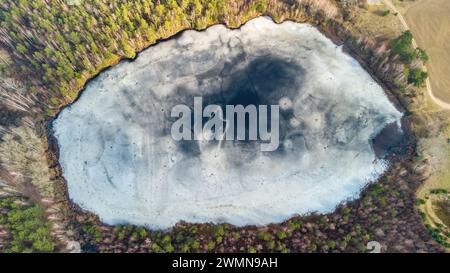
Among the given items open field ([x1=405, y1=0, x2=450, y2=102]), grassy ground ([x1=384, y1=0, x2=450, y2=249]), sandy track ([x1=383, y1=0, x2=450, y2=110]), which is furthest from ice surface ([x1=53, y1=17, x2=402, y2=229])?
open field ([x1=405, y1=0, x2=450, y2=102])

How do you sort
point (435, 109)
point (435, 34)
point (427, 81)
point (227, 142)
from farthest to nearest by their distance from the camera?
1. point (435, 34)
2. point (427, 81)
3. point (435, 109)
4. point (227, 142)

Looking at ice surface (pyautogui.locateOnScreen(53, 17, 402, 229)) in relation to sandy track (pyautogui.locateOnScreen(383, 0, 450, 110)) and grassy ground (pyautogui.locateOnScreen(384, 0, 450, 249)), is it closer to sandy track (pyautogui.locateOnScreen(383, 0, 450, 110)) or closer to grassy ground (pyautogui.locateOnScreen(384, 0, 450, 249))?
grassy ground (pyautogui.locateOnScreen(384, 0, 450, 249))

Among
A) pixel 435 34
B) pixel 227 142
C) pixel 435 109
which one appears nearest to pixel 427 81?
pixel 435 109

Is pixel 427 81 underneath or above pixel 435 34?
underneath

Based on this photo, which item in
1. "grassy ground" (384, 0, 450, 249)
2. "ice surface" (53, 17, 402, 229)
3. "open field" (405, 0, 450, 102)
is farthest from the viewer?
"open field" (405, 0, 450, 102)

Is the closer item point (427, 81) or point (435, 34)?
point (427, 81)

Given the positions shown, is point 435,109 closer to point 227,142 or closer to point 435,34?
A: point 435,34

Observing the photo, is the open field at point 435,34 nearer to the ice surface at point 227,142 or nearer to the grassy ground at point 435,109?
the grassy ground at point 435,109

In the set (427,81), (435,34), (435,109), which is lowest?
(435,109)
